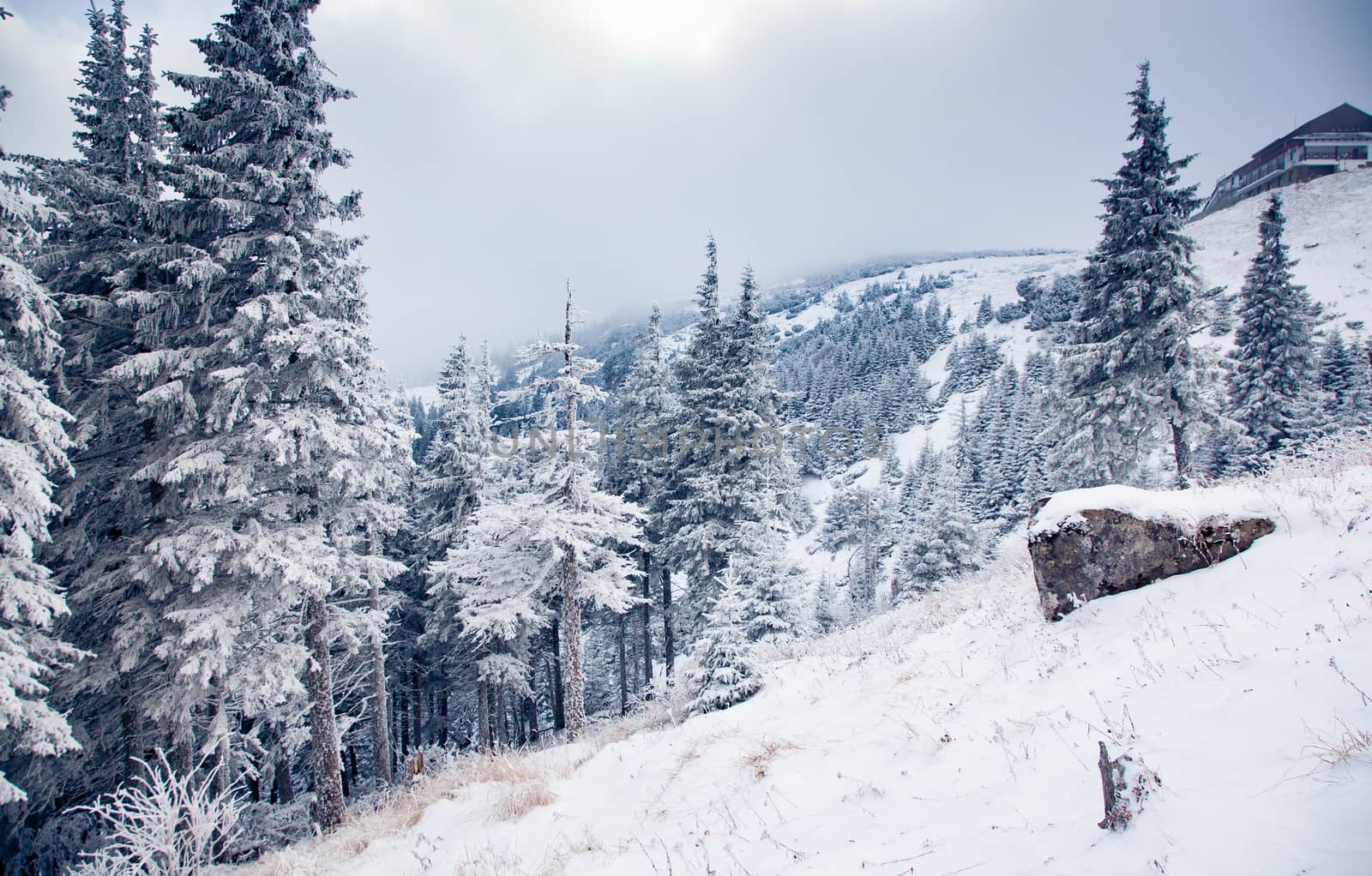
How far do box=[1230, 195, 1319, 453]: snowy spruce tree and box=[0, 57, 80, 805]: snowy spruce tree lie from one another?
1623 inches

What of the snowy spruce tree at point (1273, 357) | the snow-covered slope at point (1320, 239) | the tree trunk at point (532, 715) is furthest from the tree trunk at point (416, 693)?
the snow-covered slope at point (1320, 239)

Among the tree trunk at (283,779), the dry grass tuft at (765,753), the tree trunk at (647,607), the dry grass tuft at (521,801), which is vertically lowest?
the tree trunk at (283,779)

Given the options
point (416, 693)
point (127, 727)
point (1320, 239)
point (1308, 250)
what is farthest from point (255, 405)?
point (1320, 239)

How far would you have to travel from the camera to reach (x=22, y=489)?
812 centimetres

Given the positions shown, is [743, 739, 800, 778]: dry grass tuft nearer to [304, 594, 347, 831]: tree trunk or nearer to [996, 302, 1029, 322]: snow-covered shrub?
[304, 594, 347, 831]: tree trunk

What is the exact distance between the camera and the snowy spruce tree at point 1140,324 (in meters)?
19.8

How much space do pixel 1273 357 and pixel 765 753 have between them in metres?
36.0

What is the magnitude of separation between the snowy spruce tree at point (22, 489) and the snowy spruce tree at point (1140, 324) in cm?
2723

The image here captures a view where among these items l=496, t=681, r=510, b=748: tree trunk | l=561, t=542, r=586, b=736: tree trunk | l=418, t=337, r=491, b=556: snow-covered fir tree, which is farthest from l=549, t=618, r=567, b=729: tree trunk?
l=561, t=542, r=586, b=736: tree trunk

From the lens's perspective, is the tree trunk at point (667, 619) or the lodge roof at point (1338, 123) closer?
the tree trunk at point (667, 619)

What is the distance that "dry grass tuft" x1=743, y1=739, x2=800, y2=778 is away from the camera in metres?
5.98

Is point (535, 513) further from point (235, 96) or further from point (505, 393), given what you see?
point (235, 96)

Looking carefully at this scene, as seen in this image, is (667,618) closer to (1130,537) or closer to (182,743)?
(182,743)

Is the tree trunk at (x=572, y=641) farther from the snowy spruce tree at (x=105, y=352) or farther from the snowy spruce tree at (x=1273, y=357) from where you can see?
the snowy spruce tree at (x=1273, y=357)
